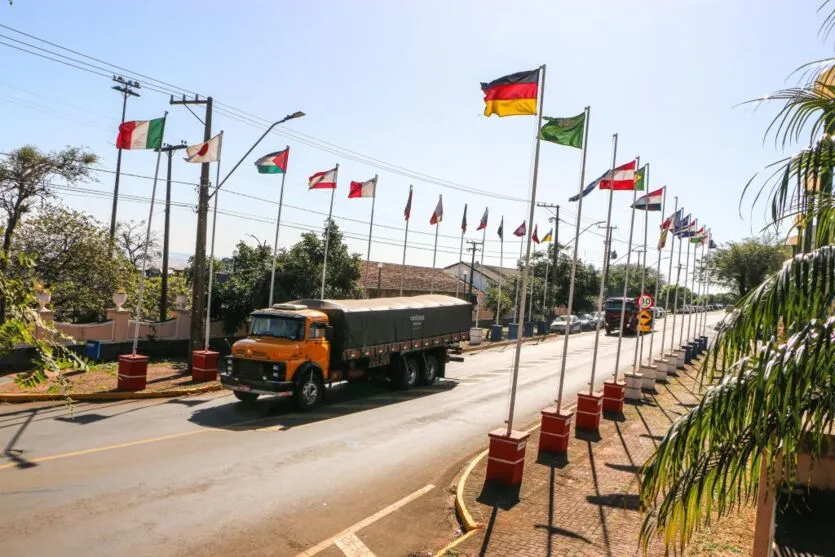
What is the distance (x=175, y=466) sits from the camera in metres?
11.0

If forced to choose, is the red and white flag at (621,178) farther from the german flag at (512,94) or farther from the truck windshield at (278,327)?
the truck windshield at (278,327)

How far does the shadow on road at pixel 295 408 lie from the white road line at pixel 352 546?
622 cm

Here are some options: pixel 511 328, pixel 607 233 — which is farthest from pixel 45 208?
pixel 511 328

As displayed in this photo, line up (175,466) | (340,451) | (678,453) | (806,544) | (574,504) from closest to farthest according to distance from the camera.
A: (678,453) < (806,544) < (574,504) < (175,466) < (340,451)

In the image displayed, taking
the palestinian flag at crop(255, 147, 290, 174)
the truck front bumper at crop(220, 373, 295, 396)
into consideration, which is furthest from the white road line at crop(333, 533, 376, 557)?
Answer: the palestinian flag at crop(255, 147, 290, 174)

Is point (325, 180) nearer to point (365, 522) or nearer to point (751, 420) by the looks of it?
point (365, 522)

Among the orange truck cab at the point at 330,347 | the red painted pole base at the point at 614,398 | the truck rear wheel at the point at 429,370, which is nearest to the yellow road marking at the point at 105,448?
the orange truck cab at the point at 330,347

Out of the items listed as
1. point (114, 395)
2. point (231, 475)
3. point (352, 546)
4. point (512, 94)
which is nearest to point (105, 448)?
point (231, 475)

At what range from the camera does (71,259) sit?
26219mm

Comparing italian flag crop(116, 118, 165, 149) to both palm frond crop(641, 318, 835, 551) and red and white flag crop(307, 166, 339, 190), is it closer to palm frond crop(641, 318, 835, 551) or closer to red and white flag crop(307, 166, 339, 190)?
red and white flag crop(307, 166, 339, 190)

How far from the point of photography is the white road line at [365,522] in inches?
317

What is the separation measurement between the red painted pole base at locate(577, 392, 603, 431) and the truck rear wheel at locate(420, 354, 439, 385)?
7587 millimetres

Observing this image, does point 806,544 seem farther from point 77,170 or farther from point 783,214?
point 77,170

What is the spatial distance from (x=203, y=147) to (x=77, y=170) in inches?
445
